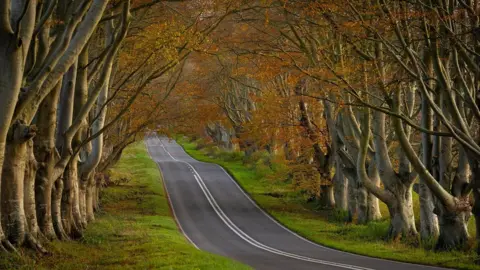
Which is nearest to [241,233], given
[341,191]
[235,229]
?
[235,229]

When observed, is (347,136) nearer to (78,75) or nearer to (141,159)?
(78,75)

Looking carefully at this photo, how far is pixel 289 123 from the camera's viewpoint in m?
37.9

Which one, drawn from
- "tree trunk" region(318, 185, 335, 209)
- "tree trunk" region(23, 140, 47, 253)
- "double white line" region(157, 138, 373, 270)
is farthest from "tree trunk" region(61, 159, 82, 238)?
"tree trunk" region(318, 185, 335, 209)

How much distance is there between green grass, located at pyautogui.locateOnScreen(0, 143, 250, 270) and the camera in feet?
51.5

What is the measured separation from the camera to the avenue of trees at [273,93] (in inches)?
573

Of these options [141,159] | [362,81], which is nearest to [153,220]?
[362,81]

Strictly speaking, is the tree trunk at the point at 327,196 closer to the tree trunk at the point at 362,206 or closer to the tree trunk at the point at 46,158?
the tree trunk at the point at 362,206

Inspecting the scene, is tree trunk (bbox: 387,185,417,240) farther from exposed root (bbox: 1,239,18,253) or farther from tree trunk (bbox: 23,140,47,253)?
exposed root (bbox: 1,239,18,253)

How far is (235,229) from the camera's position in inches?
1361

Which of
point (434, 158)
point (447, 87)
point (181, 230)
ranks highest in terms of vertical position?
point (447, 87)

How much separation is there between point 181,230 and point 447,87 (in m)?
20.4

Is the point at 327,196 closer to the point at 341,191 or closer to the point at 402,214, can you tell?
the point at 341,191

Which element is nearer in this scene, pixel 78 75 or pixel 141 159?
pixel 78 75

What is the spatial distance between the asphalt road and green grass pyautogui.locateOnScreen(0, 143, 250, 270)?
168 centimetres
